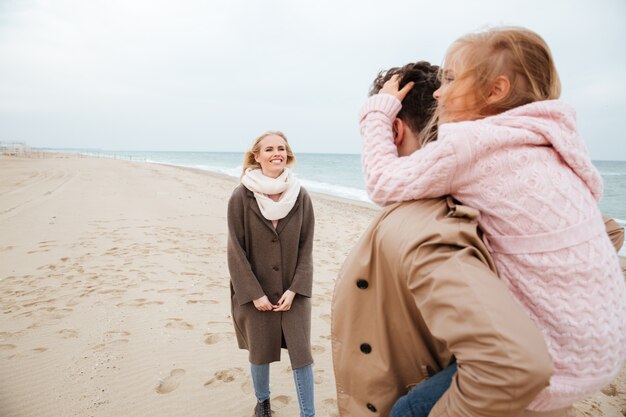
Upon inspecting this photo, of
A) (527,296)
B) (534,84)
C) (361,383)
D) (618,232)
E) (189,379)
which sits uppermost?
(534,84)

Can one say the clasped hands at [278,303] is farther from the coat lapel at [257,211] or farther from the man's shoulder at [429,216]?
the man's shoulder at [429,216]

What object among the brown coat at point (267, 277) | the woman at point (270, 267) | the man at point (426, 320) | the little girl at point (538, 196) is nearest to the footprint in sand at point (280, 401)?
the woman at point (270, 267)

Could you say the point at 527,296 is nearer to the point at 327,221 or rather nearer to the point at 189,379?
the point at 189,379

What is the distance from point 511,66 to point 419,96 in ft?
1.10

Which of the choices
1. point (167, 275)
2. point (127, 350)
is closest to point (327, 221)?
point (167, 275)

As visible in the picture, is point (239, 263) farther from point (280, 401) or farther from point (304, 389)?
point (280, 401)

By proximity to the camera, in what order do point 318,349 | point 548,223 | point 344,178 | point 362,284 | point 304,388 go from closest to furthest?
point 548,223 < point 362,284 < point 304,388 < point 318,349 < point 344,178

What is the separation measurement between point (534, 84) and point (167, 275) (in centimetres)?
591

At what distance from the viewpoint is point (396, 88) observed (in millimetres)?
1258

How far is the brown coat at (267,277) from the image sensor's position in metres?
2.58

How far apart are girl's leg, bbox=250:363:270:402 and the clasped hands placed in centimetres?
50

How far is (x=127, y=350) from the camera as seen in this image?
3777 millimetres

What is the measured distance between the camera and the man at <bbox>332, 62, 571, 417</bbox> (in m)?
0.76

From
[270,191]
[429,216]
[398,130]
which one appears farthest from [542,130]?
[270,191]
